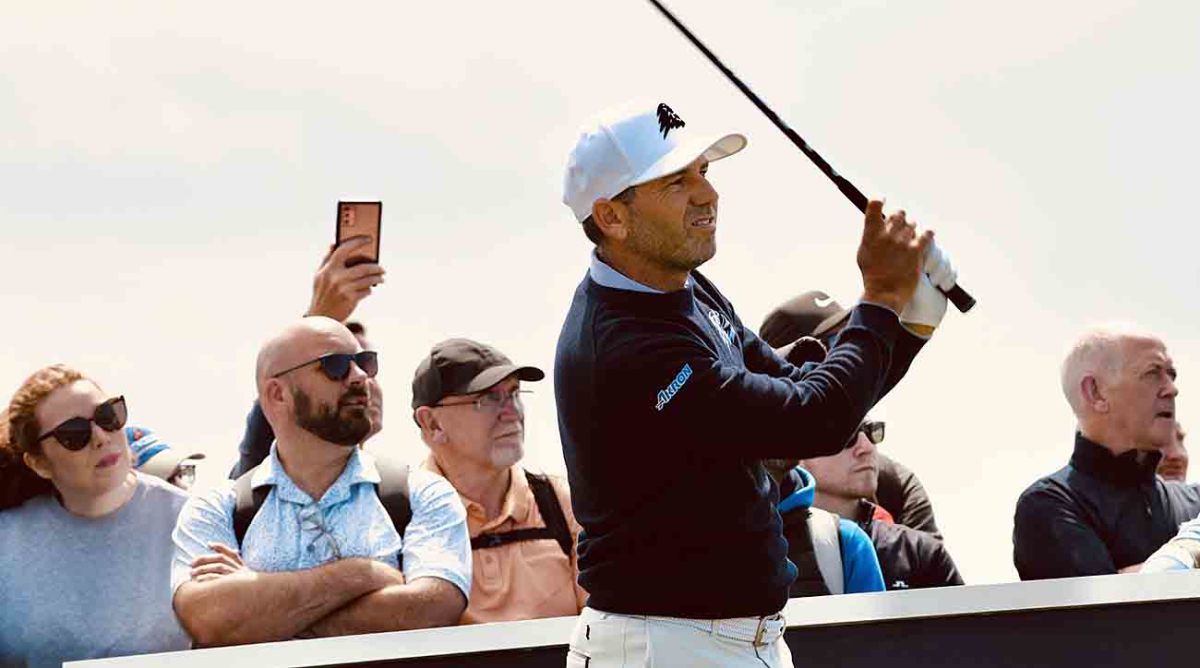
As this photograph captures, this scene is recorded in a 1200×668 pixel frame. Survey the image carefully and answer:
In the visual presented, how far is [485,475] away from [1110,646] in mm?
1991

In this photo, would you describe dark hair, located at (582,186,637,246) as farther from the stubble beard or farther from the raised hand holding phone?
the raised hand holding phone

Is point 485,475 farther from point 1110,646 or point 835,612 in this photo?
point 1110,646

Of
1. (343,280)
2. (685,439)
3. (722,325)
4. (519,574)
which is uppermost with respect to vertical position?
(343,280)

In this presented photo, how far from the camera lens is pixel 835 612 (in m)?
4.58

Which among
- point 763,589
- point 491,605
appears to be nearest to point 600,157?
point 763,589

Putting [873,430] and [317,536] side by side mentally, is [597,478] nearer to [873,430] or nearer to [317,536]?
Answer: [317,536]

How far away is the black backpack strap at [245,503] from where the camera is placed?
189 inches

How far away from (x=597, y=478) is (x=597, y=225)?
0.52 metres

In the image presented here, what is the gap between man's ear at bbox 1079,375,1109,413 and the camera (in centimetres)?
583

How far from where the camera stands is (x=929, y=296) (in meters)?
3.39

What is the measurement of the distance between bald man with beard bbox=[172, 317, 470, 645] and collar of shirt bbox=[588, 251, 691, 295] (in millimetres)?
1671

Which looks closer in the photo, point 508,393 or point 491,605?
point 491,605

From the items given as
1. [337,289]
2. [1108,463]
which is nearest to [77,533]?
[337,289]

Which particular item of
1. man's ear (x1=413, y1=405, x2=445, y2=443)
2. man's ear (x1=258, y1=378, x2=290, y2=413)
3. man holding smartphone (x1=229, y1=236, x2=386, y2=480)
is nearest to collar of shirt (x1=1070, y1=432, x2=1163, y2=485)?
man's ear (x1=413, y1=405, x2=445, y2=443)
